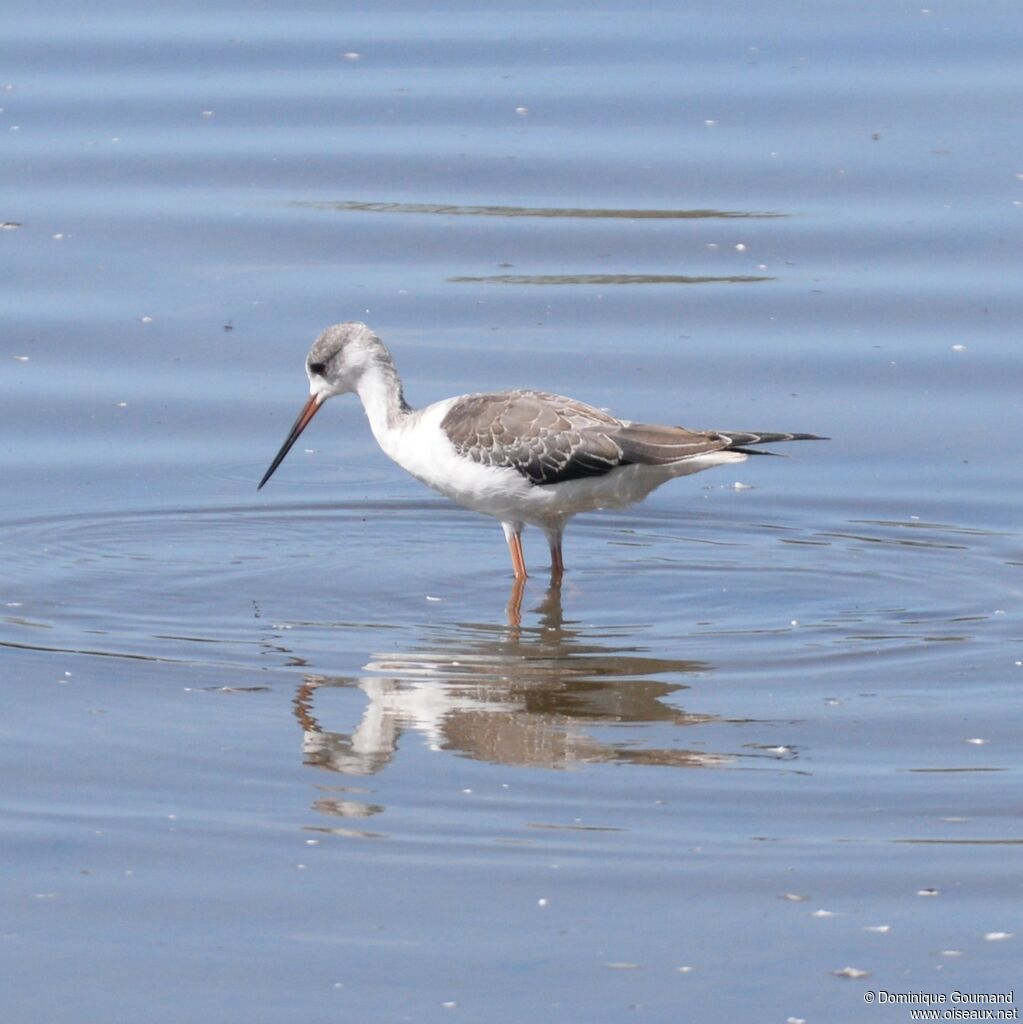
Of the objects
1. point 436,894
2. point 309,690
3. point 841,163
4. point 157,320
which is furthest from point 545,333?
point 436,894

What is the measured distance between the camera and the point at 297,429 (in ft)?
34.7

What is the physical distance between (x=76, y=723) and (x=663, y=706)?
2170 mm

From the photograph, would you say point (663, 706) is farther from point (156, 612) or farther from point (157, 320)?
point (157, 320)

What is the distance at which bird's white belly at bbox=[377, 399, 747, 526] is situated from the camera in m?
9.57

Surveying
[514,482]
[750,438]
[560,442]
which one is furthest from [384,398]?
[750,438]

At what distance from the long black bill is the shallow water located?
19 centimetres

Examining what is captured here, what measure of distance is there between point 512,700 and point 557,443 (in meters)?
1.95

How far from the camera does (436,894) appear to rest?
5961 millimetres

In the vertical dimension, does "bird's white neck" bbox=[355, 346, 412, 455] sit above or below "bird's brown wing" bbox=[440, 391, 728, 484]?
above

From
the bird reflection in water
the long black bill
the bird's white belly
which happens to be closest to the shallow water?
the bird reflection in water
